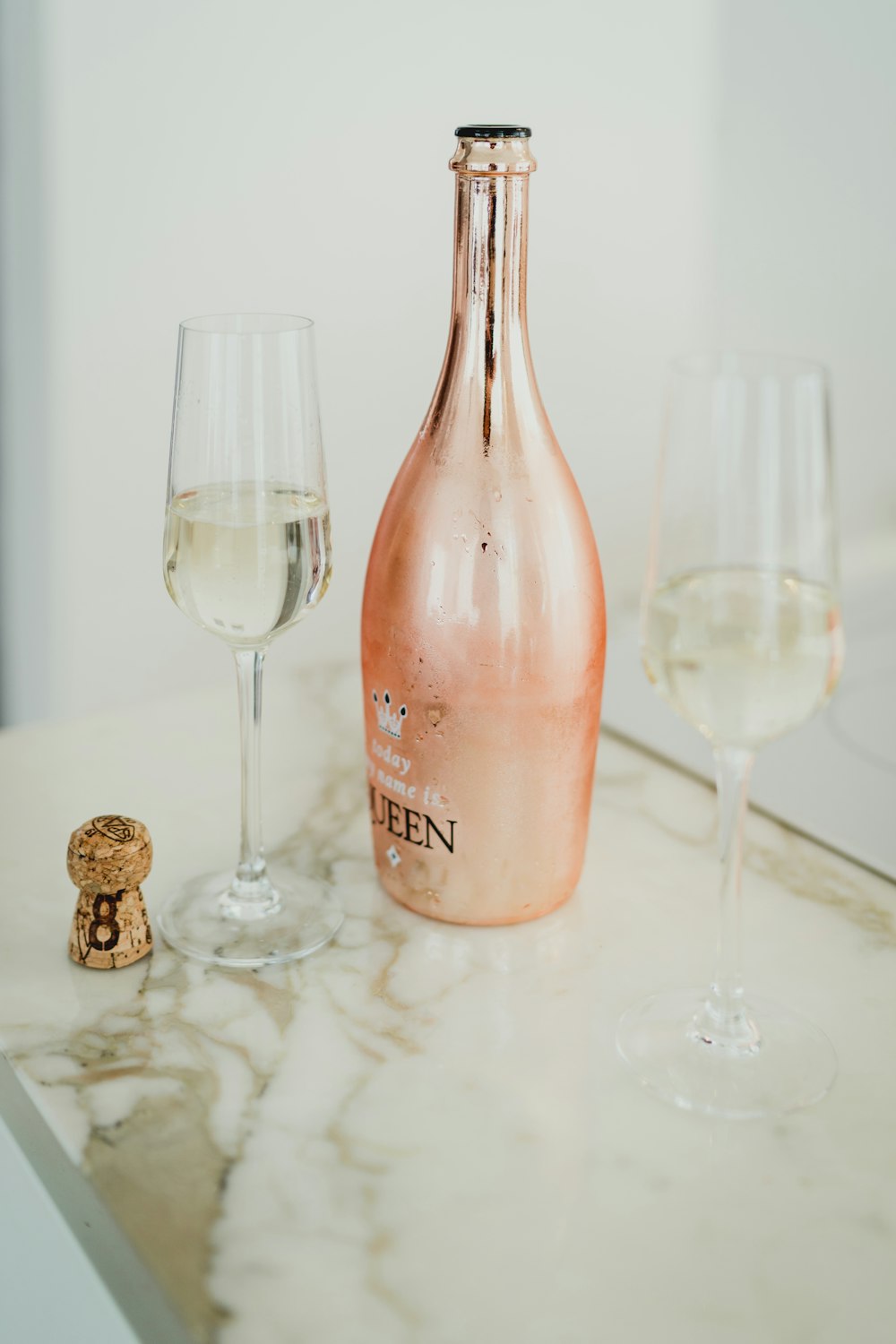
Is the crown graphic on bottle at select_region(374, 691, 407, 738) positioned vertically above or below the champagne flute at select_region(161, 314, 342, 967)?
below

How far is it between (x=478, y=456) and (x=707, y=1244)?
0.36m

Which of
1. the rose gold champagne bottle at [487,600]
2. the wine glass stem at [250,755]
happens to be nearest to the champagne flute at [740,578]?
the rose gold champagne bottle at [487,600]

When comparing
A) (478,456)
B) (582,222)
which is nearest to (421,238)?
(582,222)

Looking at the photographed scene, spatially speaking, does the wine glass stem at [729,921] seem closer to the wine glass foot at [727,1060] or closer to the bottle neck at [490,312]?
the wine glass foot at [727,1060]

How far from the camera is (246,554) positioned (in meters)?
0.66

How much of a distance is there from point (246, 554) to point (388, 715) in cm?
11

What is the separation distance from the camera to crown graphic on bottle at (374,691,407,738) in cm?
70

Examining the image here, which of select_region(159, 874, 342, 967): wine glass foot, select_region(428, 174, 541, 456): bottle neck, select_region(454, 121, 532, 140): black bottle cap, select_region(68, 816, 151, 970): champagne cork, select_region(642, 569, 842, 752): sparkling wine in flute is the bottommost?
select_region(159, 874, 342, 967): wine glass foot

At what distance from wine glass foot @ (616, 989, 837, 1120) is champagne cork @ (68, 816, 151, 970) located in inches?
9.5

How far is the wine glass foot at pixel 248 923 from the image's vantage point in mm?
703

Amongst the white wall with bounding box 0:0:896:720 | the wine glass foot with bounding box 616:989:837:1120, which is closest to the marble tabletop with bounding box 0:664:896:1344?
the wine glass foot with bounding box 616:989:837:1120

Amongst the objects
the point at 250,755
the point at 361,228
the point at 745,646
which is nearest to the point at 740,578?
the point at 745,646

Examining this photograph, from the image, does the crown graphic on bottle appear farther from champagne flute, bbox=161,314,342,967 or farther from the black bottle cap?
the black bottle cap

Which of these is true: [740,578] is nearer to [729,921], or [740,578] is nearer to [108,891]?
[729,921]
